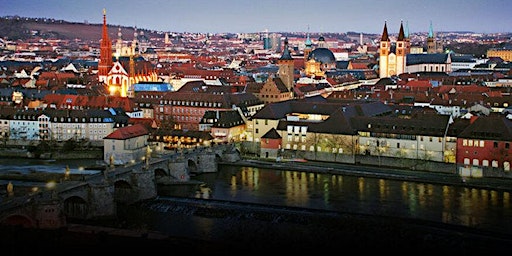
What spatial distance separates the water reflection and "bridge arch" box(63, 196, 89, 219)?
7.04 m

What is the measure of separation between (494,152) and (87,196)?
21.2m

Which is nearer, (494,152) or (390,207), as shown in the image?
(390,207)

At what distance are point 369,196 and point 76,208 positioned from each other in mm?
13344

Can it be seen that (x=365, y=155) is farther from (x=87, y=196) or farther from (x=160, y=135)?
(x=87, y=196)

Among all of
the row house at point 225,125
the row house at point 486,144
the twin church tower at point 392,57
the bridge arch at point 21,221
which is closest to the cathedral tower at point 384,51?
the twin church tower at point 392,57

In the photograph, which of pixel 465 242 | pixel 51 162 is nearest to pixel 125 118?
pixel 51 162

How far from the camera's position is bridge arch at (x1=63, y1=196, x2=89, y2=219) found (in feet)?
103

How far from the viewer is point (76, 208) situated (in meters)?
31.4

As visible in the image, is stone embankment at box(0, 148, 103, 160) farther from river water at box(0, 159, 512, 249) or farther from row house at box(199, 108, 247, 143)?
row house at box(199, 108, 247, 143)

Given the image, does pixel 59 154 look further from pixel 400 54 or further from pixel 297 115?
pixel 400 54

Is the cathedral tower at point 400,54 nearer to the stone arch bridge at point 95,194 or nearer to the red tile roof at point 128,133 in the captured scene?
the red tile roof at point 128,133

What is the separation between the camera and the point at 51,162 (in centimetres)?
4619

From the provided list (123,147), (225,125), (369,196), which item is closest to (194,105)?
(225,125)

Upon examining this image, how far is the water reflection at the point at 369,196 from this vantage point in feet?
107
